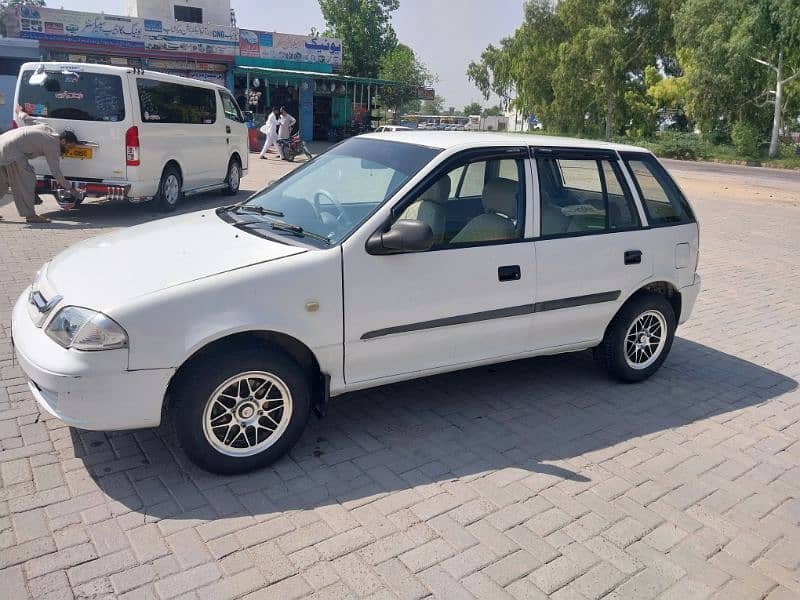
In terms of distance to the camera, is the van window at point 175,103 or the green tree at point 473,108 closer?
the van window at point 175,103

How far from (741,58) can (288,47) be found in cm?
2296

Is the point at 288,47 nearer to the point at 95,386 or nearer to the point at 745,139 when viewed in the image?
the point at 745,139

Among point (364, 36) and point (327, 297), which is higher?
point (364, 36)

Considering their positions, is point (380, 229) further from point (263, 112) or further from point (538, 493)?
point (263, 112)

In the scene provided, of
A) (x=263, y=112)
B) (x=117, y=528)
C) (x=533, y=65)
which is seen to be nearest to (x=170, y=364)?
(x=117, y=528)

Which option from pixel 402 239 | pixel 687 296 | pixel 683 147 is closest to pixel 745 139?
pixel 683 147

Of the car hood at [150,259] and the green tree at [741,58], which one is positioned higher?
the green tree at [741,58]

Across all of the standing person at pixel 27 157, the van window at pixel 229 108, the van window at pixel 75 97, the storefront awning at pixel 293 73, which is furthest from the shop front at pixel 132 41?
the standing person at pixel 27 157

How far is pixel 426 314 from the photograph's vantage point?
3916 millimetres

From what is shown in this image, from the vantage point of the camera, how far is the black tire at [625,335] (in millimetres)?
4891

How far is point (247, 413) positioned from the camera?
3.52 m

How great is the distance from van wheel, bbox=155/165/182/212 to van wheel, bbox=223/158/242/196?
2028 millimetres

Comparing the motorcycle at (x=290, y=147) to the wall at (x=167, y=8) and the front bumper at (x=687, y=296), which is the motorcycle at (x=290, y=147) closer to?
the front bumper at (x=687, y=296)

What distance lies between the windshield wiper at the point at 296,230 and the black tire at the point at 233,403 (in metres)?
0.70
